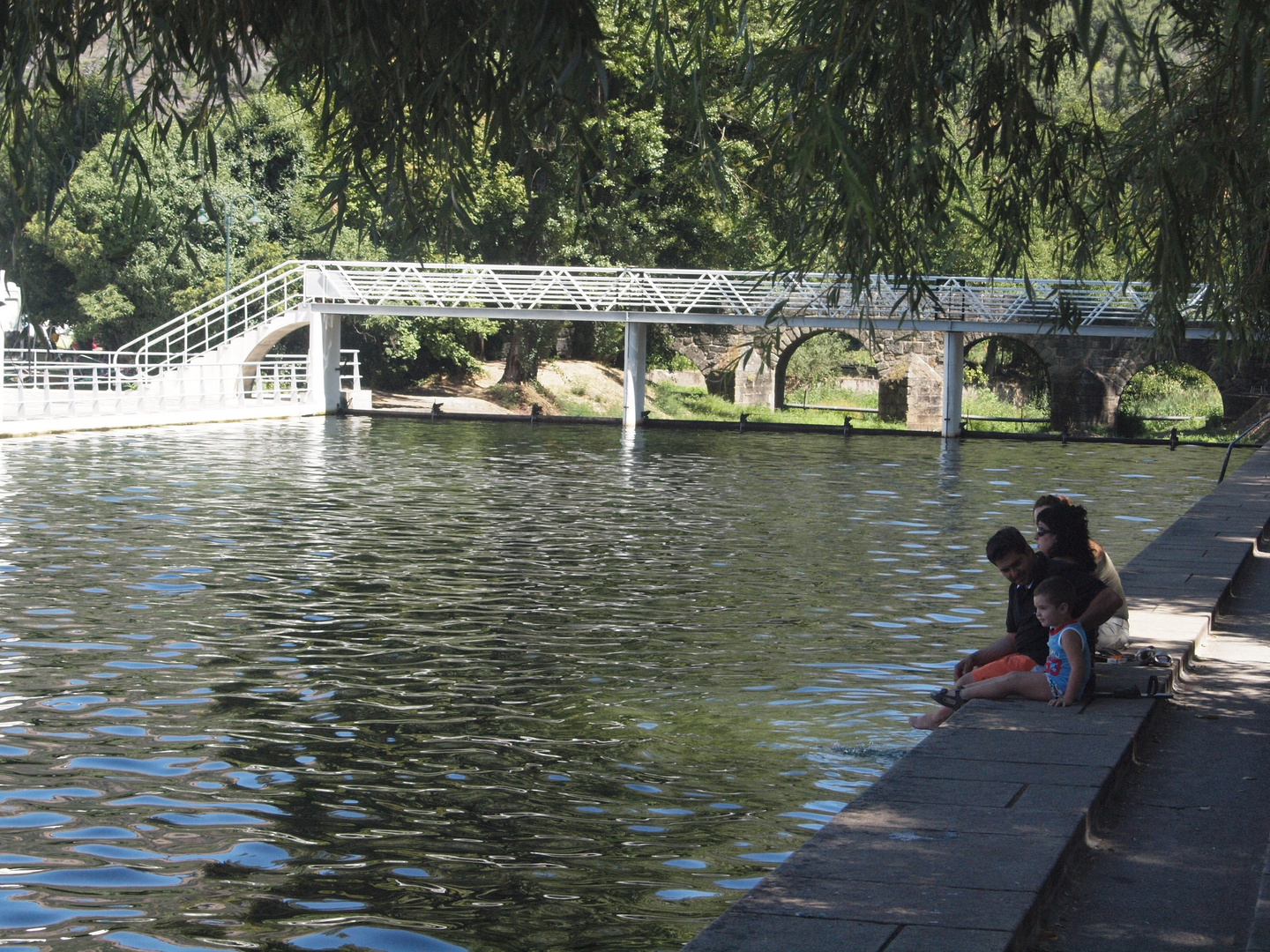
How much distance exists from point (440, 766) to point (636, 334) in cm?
3392

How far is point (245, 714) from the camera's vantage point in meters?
8.20

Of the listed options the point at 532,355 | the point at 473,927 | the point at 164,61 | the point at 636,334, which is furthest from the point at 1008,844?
the point at 532,355

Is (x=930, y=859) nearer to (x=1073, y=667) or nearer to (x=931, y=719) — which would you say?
(x=1073, y=667)

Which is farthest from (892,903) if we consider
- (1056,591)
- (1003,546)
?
(1003,546)

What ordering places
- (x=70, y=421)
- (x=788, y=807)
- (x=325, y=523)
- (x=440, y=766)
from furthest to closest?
(x=70, y=421), (x=325, y=523), (x=440, y=766), (x=788, y=807)

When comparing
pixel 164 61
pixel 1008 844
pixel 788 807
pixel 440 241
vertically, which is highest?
pixel 164 61

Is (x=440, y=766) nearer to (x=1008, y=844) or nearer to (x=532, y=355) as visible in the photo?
(x=1008, y=844)

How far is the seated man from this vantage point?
23.2 ft

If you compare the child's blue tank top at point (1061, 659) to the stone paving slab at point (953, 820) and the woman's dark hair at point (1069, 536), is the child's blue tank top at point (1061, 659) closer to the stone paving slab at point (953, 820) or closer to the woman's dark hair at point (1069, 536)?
the woman's dark hair at point (1069, 536)

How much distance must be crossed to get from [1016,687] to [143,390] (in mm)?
31930

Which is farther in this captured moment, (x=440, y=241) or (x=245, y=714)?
(x=245, y=714)

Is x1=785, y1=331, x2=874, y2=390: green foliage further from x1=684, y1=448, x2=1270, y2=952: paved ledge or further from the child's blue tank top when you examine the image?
x1=684, y1=448, x2=1270, y2=952: paved ledge

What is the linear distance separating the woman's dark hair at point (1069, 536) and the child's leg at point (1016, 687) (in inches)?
39.3

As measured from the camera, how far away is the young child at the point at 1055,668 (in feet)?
21.3
